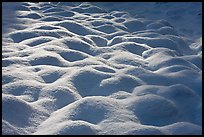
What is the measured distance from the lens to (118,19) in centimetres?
457

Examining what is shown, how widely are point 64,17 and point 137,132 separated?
3.01 m

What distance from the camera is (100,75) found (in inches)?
104

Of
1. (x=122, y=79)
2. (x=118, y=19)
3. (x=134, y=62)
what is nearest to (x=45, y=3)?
(x=118, y=19)

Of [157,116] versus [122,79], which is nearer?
[157,116]

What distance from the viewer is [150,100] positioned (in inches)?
87.3

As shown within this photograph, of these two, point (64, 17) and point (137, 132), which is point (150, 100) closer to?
point (137, 132)

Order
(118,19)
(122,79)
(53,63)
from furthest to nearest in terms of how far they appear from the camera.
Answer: (118,19) → (53,63) → (122,79)

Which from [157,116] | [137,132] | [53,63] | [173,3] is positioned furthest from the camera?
[173,3]

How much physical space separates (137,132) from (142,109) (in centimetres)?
31

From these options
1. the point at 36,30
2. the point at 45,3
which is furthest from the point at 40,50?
the point at 45,3

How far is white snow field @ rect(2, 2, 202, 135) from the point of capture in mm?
2025

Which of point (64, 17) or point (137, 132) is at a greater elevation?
point (137, 132)

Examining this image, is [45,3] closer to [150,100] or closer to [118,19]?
[118,19]

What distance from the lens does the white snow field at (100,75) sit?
79.7 inches
